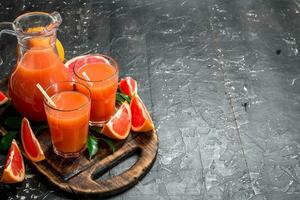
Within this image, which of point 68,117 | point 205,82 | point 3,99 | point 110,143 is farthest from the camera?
point 205,82

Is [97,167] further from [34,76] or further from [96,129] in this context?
[34,76]

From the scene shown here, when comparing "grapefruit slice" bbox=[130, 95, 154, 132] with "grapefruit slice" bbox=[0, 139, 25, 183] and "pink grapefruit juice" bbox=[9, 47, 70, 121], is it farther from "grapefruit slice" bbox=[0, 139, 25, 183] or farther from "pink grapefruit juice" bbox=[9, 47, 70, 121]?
"grapefruit slice" bbox=[0, 139, 25, 183]

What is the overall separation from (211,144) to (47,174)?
502 mm

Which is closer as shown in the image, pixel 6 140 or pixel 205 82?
pixel 6 140

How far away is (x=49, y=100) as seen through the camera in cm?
130

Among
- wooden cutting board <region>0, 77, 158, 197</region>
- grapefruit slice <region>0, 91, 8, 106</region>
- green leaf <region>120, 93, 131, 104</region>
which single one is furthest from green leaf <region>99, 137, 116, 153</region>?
grapefruit slice <region>0, 91, 8, 106</region>

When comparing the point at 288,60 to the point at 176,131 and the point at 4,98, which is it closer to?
the point at 176,131

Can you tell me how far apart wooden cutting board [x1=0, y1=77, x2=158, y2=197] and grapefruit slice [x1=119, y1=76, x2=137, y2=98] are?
0.59ft

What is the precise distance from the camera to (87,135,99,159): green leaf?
1390mm

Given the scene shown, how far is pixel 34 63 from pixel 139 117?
34cm

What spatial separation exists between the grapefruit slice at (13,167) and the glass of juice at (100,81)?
0.78 feet

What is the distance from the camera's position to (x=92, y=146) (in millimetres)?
1401

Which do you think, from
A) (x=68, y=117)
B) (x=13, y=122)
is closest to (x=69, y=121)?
(x=68, y=117)

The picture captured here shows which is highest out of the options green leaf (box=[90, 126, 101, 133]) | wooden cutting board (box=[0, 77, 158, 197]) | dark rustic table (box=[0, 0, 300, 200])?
green leaf (box=[90, 126, 101, 133])
